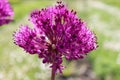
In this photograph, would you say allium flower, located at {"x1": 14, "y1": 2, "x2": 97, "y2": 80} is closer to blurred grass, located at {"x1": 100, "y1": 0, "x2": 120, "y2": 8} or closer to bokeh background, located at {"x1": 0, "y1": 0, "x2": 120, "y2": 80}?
bokeh background, located at {"x1": 0, "y1": 0, "x2": 120, "y2": 80}

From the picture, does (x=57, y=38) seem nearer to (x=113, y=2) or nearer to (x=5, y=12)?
(x=5, y=12)

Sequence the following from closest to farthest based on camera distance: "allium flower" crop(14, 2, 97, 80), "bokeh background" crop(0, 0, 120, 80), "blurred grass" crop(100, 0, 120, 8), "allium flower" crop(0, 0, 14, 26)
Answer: "allium flower" crop(14, 2, 97, 80) < "allium flower" crop(0, 0, 14, 26) < "bokeh background" crop(0, 0, 120, 80) < "blurred grass" crop(100, 0, 120, 8)

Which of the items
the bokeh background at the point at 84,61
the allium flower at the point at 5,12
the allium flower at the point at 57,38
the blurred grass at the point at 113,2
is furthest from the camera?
the blurred grass at the point at 113,2

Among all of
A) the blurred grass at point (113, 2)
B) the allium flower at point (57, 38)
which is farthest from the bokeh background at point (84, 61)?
the allium flower at point (57, 38)

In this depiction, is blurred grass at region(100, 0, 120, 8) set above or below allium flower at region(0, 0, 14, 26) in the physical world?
above

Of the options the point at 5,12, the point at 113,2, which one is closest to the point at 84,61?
the point at 113,2

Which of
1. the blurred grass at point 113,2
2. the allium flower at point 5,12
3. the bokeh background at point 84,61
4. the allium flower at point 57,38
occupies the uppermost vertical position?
the blurred grass at point 113,2

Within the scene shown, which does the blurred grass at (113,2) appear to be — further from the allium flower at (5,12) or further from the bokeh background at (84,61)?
the allium flower at (5,12)

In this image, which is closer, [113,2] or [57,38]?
[57,38]

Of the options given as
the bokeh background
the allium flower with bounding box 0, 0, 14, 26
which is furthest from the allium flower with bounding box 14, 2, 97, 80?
the bokeh background
